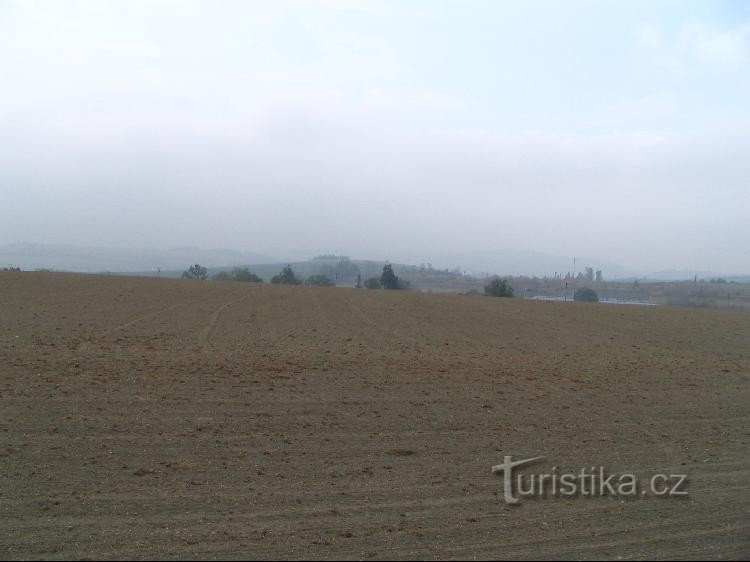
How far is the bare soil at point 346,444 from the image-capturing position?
17.8 feet

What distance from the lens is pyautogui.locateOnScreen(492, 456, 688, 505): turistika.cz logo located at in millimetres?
6656

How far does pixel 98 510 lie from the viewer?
19.6ft

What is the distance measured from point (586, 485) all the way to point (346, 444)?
3.05 m

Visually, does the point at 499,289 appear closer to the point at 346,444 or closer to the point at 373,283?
the point at 373,283

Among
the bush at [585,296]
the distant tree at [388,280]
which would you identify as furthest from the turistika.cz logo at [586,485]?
the distant tree at [388,280]

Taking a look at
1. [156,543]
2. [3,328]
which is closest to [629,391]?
[156,543]

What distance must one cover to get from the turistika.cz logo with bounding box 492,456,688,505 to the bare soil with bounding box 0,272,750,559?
17cm

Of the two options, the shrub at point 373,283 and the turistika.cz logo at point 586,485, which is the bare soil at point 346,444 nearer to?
the turistika.cz logo at point 586,485

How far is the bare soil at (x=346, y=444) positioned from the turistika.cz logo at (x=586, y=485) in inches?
6.7

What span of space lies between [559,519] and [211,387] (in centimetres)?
763

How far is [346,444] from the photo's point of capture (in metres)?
8.50

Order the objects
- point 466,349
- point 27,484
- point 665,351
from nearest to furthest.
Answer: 1. point 27,484
2. point 466,349
3. point 665,351

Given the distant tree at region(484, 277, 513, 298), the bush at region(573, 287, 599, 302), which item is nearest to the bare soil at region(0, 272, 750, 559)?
the distant tree at region(484, 277, 513, 298)

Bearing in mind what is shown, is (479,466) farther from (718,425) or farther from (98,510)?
(718,425)
